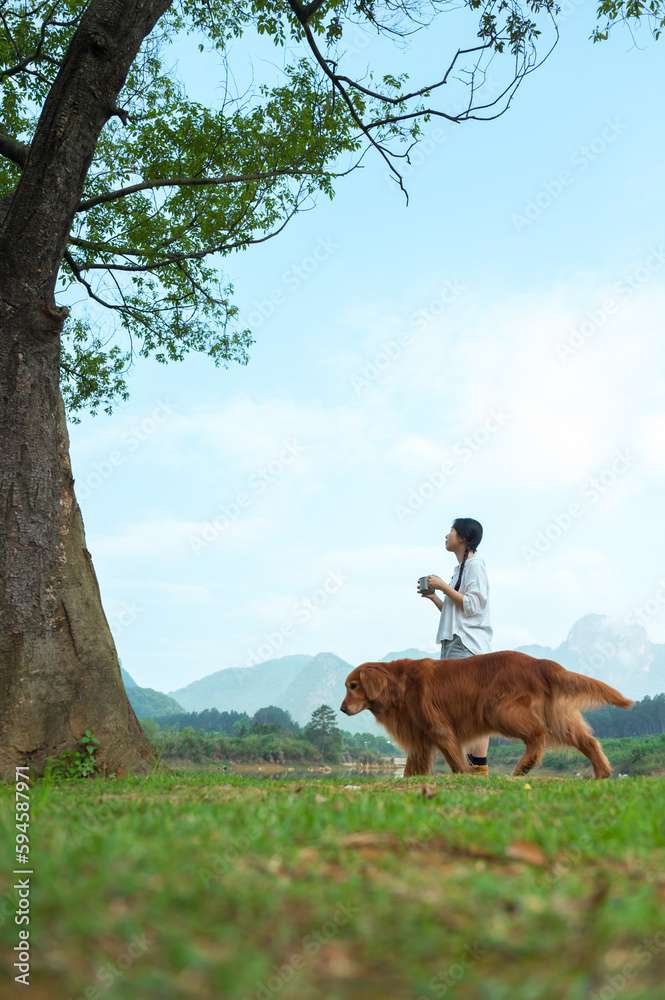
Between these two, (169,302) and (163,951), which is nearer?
(163,951)

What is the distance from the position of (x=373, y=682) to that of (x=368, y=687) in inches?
2.7

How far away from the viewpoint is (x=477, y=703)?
28.3ft

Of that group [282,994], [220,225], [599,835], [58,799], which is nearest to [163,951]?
[282,994]

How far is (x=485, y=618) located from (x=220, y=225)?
746cm

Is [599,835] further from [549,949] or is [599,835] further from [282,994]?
[282,994]

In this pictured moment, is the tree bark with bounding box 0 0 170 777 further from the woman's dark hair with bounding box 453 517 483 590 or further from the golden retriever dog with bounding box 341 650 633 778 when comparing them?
the woman's dark hair with bounding box 453 517 483 590

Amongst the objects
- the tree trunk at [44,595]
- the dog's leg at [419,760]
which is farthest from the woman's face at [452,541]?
the tree trunk at [44,595]

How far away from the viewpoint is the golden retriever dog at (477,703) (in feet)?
27.7

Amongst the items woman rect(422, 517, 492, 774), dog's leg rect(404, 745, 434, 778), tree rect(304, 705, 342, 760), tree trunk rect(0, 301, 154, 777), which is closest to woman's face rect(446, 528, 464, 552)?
woman rect(422, 517, 492, 774)

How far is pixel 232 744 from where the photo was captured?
53.1 feet

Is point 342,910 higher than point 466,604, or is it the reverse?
point 466,604

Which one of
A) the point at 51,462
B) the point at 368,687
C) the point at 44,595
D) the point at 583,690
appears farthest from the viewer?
the point at 368,687

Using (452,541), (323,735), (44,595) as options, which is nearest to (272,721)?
(323,735)

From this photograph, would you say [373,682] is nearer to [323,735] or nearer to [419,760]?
[419,760]
